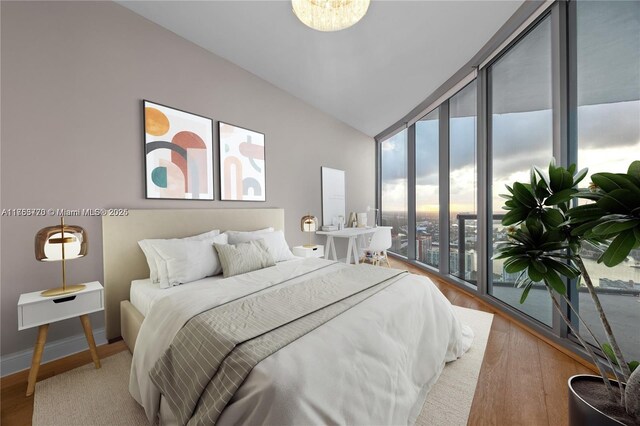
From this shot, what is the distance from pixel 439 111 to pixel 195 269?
3968 mm

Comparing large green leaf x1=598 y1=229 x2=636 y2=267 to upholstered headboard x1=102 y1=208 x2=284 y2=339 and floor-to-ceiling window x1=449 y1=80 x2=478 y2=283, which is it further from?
upholstered headboard x1=102 y1=208 x2=284 y2=339

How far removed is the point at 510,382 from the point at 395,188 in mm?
4188

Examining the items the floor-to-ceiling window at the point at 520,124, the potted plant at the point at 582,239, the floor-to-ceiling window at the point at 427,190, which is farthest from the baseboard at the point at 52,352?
the floor-to-ceiling window at the point at 427,190

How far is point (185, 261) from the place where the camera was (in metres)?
2.09

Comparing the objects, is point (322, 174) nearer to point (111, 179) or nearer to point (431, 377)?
point (111, 179)

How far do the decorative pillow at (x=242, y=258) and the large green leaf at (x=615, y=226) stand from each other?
215cm

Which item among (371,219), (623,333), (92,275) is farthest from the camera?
(371,219)

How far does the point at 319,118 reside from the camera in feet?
14.6

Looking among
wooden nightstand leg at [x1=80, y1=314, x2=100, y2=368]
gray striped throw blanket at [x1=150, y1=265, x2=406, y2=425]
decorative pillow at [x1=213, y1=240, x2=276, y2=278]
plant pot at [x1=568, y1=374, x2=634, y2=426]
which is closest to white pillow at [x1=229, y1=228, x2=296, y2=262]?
decorative pillow at [x1=213, y1=240, x2=276, y2=278]

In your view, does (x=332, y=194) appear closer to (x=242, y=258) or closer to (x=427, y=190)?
(x=427, y=190)

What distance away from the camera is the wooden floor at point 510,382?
139 centimetres

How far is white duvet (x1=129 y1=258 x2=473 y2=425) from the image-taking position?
0.91 metres

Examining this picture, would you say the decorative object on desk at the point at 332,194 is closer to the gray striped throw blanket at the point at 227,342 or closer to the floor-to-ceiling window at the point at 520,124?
the floor-to-ceiling window at the point at 520,124

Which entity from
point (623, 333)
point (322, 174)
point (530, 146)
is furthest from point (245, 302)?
point (322, 174)
